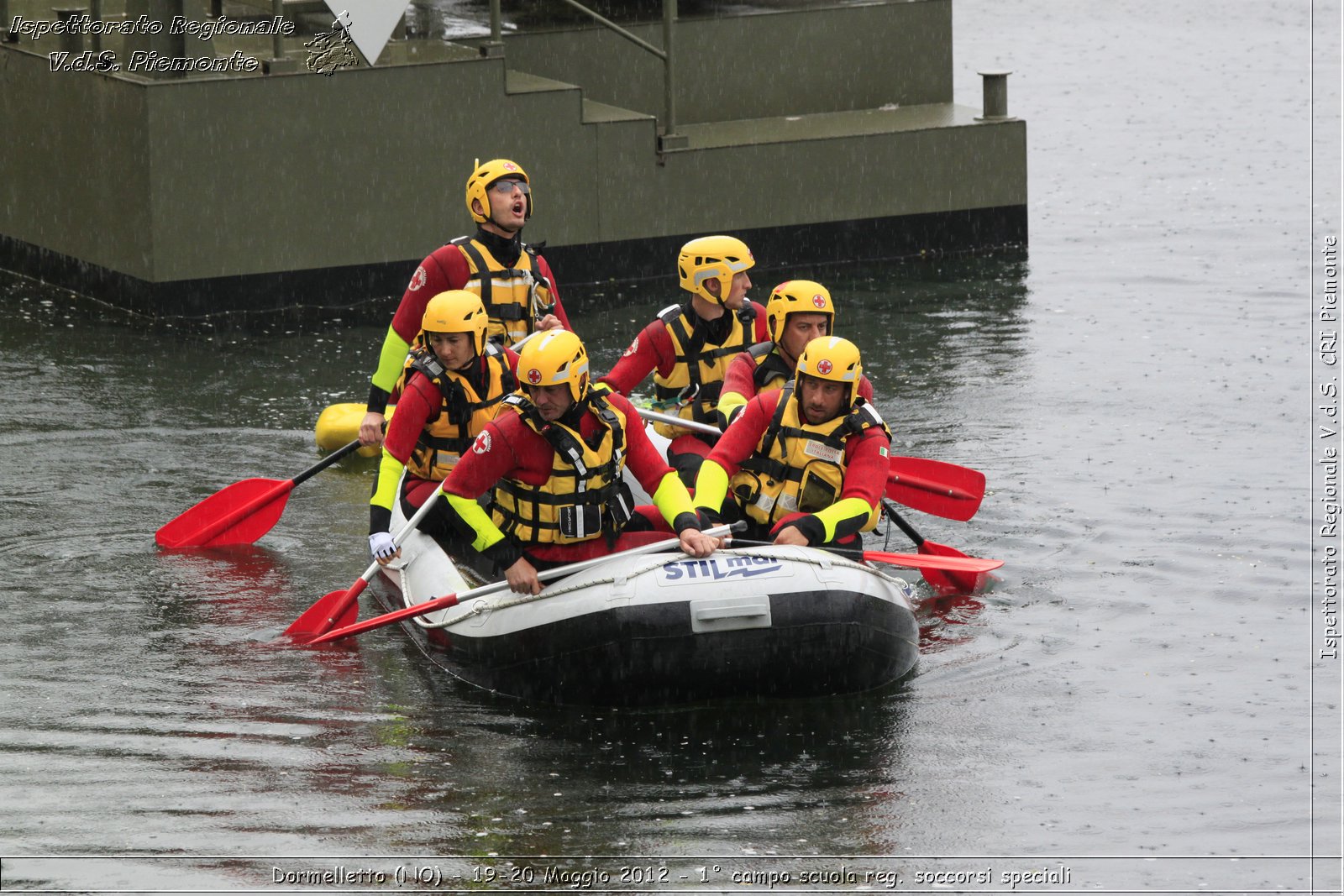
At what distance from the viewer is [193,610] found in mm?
8836

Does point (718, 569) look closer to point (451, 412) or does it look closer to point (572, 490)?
point (572, 490)

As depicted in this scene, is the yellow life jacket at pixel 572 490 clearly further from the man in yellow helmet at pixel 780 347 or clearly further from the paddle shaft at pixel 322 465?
the paddle shaft at pixel 322 465

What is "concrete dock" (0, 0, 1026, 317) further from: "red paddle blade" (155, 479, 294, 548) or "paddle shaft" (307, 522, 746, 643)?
"paddle shaft" (307, 522, 746, 643)

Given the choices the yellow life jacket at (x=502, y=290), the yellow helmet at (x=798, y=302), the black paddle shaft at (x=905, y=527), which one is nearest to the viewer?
the yellow helmet at (x=798, y=302)

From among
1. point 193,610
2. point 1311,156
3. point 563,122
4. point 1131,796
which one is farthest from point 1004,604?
point 1311,156

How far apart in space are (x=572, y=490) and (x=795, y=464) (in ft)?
3.10

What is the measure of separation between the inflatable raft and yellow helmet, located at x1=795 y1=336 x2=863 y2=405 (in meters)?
0.69

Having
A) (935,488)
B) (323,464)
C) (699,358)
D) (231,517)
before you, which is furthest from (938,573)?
(231,517)

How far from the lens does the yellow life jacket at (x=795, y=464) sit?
7965 mm

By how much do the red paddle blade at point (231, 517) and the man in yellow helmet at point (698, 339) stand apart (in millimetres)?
1833

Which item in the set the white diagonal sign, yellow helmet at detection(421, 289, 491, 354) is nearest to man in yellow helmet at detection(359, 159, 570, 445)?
yellow helmet at detection(421, 289, 491, 354)

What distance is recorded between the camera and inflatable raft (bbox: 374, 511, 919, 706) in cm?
735

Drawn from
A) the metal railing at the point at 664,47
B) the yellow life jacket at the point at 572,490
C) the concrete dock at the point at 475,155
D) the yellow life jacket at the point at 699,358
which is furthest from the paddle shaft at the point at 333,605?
the metal railing at the point at 664,47

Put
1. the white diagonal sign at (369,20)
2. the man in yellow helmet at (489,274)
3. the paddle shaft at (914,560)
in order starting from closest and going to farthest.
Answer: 1. the paddle shaft at (914,560)
2. the man in yellow helmet at (489,274)
3. the white diagonal sign at (369,20)
